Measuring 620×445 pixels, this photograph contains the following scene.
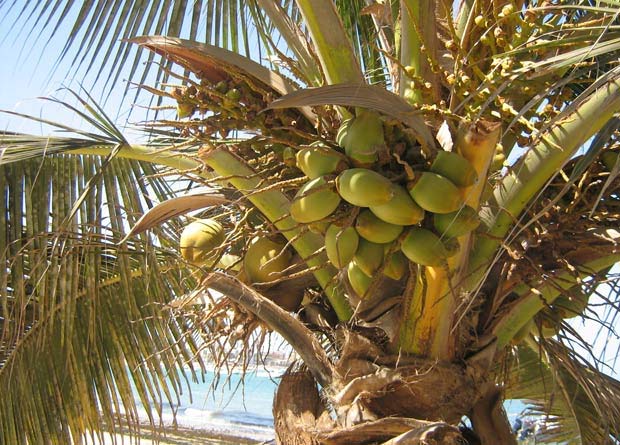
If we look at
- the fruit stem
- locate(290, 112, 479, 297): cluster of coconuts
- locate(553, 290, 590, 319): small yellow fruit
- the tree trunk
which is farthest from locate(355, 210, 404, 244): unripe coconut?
locate(553, 290, 590, 319): small yellow fruit

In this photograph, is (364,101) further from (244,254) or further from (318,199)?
(244,254)

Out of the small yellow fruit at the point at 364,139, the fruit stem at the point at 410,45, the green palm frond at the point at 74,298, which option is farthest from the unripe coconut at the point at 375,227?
the green palm frond at the point at 74,298

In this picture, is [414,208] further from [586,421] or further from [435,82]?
[586,421]

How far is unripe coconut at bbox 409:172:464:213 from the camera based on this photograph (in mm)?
1275

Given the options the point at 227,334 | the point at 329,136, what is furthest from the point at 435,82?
the point at 227,334

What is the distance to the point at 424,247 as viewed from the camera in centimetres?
133

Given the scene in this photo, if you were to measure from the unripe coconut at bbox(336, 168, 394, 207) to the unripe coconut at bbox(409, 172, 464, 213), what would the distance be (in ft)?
0.18

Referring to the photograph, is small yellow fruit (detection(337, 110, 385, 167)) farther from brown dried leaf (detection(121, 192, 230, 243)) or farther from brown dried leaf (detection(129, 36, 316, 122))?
brown dried leaf (detection(121, 192, 230, 243))

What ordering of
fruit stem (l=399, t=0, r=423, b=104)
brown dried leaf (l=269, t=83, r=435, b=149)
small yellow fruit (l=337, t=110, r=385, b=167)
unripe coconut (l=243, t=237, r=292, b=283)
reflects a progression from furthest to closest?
unripe coconut (l=243, t=237, r=292, b=283) < fruit stem (l=399, t=0, r=423, b=104) < small yellow fruit (l=337, t=110, r=385, b=167) < brown dried leaf (l=269, t=83, r=435, b=149)

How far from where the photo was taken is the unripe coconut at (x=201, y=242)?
177 centimetres

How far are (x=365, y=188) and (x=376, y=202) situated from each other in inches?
1.5

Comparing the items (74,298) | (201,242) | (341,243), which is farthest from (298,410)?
(74,298)

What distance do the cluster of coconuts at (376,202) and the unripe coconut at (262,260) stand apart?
1.41 feet

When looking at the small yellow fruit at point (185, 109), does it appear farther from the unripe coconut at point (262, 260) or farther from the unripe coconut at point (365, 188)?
the unripe coconut at point (365, 188)
